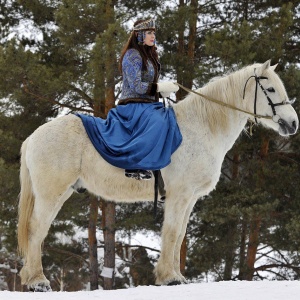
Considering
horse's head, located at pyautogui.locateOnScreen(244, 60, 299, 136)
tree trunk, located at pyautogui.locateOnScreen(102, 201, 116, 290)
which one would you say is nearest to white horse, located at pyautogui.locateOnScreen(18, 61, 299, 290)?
horse's head, located at pyautogui.locateOnScreen(244, 60, 299, 136)

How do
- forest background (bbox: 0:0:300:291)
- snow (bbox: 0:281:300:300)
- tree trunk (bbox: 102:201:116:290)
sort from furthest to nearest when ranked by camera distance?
tree trunk (bbox: 102:201:116:290)
forest background (bbox: 0:0:300:291)
snow (bbox: 0:281:300:300)

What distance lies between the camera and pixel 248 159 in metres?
13.0

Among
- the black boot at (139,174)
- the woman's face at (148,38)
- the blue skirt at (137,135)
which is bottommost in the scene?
the black boot at (139,174)

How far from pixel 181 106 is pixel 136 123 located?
0.54 meters

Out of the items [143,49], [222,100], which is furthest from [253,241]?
[143,49]

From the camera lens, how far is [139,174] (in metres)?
5.09

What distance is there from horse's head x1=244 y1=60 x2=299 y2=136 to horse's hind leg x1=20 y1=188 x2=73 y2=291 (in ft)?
7.09

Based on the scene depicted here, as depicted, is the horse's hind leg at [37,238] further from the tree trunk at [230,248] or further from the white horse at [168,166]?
the tree trunk at [230,248]

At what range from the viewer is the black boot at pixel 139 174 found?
16.6 ft

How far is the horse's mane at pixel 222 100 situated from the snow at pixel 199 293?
1570 millimetres

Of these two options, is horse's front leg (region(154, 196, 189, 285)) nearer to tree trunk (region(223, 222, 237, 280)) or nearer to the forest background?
the forest background

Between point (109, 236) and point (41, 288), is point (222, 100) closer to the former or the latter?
point (41, 288)

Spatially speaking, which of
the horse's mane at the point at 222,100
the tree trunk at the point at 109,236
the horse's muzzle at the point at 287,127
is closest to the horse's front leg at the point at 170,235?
the horse's mane at the point at 222,100

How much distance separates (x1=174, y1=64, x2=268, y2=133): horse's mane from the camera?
17.3 ft
